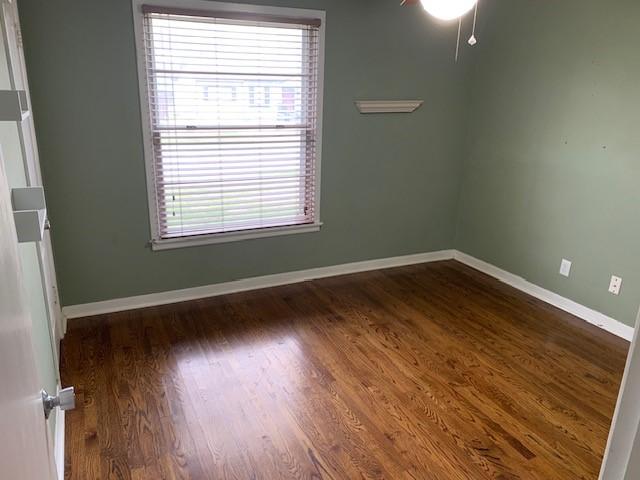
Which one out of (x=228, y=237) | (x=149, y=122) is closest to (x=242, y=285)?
(x=228, y=237)

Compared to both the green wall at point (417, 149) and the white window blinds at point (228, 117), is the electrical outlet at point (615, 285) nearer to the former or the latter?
the green wall at point (417, 149)

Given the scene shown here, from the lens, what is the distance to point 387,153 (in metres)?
3.83

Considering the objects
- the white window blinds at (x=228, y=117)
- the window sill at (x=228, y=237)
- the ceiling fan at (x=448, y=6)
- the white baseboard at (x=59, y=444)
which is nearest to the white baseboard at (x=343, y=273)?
the window sill at (x=228, y=237)

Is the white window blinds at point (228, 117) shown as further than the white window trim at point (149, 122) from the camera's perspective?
Yes

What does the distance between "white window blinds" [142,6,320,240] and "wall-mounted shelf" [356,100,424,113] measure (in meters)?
0.40

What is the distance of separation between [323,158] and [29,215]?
2811 millimetres

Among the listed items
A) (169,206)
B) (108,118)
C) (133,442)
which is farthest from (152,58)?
(133,442)

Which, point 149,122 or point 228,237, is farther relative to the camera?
point 228,237

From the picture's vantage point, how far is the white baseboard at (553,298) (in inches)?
121

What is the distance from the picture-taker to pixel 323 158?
359cm

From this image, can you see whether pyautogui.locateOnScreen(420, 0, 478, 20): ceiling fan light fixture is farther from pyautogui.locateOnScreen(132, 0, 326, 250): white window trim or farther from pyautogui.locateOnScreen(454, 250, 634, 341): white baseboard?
pyautogui.locateOnScreen(454, 250, 634, 341): white baseboard

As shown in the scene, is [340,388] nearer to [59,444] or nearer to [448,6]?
[59,444]

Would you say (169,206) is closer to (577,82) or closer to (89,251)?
(89,251)

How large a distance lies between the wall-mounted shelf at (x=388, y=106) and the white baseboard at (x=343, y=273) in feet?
4.08
